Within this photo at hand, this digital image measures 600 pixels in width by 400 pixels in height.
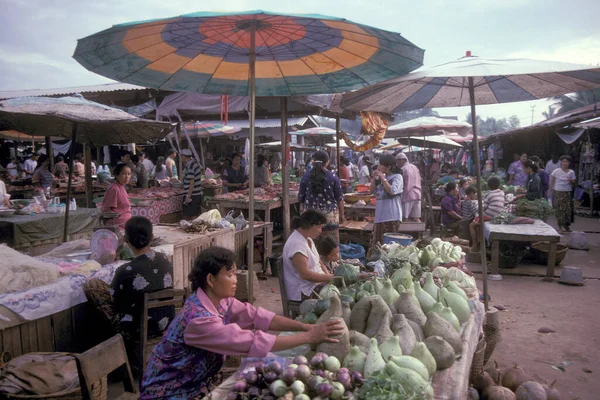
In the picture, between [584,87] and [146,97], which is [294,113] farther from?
[584,87]

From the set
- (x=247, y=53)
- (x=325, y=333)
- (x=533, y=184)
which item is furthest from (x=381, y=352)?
(x=533, y=184)

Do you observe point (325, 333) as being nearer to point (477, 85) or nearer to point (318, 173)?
point (477, 85)

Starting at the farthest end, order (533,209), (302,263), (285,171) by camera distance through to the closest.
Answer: (533,209)
(285,171)
(302,263)

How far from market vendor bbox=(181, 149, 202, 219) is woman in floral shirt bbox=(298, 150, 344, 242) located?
292 cm

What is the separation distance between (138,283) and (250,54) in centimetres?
202

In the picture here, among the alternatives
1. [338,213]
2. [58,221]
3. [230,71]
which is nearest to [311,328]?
[230,71]

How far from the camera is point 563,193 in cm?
1127

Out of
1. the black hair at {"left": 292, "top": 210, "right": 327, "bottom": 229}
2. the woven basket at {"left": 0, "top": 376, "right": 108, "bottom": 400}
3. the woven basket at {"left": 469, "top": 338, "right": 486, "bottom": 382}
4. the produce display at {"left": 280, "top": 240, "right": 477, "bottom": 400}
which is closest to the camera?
the produce display at {"left": 280, "top": 240, "right": 477, "bottom": 400}

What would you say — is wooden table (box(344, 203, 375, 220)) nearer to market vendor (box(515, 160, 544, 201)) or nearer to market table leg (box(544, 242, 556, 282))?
market table leg (box(544, 242, 556, 282))

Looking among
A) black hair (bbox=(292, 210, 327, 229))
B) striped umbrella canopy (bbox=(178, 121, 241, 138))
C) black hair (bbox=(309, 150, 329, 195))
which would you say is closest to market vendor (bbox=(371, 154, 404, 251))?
black hair (bbox=(309, 150, 329, 195))

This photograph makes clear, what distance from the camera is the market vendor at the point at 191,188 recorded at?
8.95 metres

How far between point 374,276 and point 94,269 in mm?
2624

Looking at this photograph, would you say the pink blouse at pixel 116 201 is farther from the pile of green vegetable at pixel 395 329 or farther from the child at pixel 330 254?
the pile of green vegetable at pixel 395 329

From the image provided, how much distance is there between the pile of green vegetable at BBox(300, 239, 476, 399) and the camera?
2.02 m
